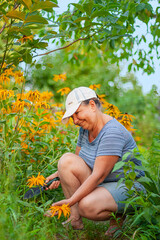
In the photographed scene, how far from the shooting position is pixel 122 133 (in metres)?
2.09

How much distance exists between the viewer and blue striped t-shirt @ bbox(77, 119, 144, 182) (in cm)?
202

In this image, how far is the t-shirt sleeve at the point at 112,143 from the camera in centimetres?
200

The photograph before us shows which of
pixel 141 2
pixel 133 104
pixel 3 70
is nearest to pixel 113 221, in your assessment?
pixel 3 70

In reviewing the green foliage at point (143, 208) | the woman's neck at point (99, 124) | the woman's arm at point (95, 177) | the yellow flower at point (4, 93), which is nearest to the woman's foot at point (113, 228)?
the green foliage at point (143, 208)

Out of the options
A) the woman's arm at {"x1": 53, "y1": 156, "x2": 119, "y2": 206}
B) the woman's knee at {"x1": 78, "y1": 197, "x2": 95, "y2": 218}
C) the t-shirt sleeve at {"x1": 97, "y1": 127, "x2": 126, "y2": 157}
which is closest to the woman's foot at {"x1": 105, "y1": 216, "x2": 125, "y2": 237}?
the woman's knee at {"x1": 78, "y1": 197, "x2": 95, "y2": 218}

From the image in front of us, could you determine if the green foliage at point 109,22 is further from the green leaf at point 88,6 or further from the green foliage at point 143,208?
the green foliage at point 143,208

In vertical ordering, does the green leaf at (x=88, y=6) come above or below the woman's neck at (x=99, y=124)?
above

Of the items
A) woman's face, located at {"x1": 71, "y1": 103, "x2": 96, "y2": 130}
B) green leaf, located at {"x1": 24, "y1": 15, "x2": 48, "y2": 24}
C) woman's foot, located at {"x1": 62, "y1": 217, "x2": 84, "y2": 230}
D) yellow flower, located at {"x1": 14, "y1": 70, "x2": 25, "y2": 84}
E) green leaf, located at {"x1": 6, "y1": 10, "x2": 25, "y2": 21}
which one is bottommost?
woman's foot, located at {"x1": 62, "y1": 217, "x2": 84, "y2": 230}

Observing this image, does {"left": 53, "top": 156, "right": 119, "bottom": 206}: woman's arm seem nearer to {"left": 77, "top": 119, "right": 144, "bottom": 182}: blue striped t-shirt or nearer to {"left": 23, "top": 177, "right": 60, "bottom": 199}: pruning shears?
{"left": 77, "top": 119, "right": 144, "bottom": 182}: blue striped t-shirt

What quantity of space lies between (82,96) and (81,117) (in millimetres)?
147

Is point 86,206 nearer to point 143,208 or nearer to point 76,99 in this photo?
point 143,208

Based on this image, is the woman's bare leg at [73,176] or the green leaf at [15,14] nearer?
the green leaf at [15,14]

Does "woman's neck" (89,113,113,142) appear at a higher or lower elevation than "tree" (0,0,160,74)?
lower

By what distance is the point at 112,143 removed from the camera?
2027mm
